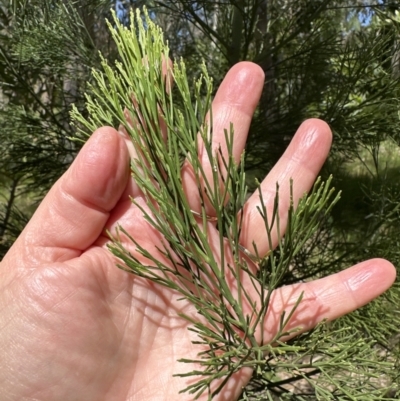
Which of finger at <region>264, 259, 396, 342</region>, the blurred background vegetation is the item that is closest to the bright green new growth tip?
finger at <region>264, 259, 396, 342</region>

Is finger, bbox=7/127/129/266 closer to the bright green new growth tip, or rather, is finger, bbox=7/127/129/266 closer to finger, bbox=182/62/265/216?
the bright green new growth tip

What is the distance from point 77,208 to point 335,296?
42 cm

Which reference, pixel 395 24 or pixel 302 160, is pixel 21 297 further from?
pixel 395 24

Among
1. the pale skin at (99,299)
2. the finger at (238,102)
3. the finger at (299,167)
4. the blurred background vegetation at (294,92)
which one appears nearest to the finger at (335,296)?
the pale skin at (99,299)

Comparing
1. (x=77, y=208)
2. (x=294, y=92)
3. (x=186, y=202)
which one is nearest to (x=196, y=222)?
(x=186, y=202)

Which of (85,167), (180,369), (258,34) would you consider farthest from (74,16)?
(180,369)

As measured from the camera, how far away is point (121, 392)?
0.72 metres

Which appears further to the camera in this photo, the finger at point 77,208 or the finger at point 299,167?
the finger at point 299,167

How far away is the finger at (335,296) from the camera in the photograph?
2.42ft

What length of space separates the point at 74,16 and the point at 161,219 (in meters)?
0.92

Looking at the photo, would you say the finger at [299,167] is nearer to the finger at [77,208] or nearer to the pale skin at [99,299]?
the pale skin at [99,299]

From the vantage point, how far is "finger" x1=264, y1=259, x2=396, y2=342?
738mm

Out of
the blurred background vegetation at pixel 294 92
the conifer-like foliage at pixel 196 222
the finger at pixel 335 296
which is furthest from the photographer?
the blurred background vegetation at pixel 294 92

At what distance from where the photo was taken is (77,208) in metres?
0.71
